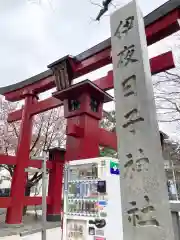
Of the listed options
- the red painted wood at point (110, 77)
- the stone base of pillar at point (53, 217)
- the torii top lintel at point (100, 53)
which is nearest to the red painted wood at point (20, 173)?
the red painted wood at point (110, 77)

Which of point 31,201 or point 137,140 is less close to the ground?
point 137,140

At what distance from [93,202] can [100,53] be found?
142 inches

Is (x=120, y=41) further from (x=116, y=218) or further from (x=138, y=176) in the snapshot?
(x=116, y=218)

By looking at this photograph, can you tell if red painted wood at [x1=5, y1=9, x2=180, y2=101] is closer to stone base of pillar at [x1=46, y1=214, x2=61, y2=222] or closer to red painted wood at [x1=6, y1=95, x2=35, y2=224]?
red painted wood at [x1=6, y1=95, x2=35, y2=224]

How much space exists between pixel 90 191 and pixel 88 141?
1.15m

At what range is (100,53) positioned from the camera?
5094 mm

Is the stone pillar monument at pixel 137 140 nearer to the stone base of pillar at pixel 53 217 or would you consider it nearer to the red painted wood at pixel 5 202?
the red painted wood at pixel 5 202

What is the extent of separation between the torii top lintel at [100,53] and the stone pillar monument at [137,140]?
255 centimetres

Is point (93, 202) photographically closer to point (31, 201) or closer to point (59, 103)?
point (59, 103)

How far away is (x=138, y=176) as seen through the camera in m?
1.53

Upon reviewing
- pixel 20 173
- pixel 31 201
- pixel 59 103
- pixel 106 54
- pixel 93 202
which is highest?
pixel 106 54

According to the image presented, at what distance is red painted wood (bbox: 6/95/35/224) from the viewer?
6109 millimetres

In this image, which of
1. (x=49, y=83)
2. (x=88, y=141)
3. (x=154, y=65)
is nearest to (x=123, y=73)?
(x=88, y=141)

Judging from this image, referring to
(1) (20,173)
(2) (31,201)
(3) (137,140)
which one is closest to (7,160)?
(1) (20,173)
